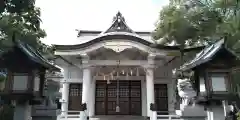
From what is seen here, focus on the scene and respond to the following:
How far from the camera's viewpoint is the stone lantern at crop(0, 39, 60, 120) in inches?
226

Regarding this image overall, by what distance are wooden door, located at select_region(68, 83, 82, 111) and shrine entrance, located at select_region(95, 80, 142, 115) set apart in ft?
4.04

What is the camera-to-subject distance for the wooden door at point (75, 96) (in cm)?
1569

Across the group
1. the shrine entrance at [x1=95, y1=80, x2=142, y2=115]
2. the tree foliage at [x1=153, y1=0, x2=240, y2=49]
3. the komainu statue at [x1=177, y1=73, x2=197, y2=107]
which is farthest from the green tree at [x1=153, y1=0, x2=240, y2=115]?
the shrine entrance at [x1=95, y1=80, x2=142, y2=115]

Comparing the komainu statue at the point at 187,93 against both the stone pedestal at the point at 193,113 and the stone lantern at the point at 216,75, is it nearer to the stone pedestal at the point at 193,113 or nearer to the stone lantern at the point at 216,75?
the stone pedestal at the point at 193,113

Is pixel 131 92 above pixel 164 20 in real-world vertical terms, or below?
below

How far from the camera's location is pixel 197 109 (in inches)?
280

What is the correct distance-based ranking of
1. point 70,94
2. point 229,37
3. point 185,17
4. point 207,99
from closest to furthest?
1. point 207,99
2. point 229,37
3. point 185,17
4. point 70,94

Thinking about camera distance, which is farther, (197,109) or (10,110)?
(10,110)

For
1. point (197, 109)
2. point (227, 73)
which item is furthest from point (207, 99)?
point (197, 109)

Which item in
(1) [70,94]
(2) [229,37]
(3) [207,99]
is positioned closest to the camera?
(3) [207,99]

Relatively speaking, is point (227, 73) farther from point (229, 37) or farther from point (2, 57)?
point (2, 57)

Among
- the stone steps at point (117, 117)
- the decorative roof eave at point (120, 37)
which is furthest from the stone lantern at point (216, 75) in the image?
the stone steps at point (117, 117)

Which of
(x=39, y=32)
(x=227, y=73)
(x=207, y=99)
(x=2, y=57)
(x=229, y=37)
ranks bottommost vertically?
(x=207, y=99)

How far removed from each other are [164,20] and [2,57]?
27.3 ft
